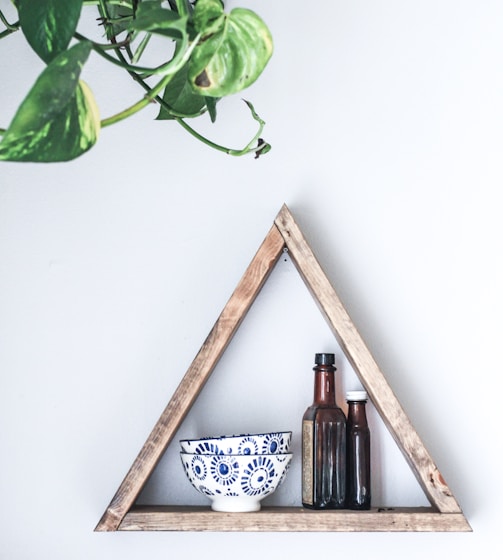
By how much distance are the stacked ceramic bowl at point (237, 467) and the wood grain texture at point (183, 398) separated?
41 millimetres

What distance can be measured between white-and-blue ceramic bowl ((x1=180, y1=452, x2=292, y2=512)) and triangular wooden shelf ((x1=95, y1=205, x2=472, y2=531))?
0.07 feet

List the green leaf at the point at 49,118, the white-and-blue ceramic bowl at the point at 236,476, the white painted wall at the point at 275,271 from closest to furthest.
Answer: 1. the green leaf at the point at 49,118
2. the white-and-blue ceramic bowl at the point at 236,476
3. the white painted wall at the point at 275,271

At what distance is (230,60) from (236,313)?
68 cm

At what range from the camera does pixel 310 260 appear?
116cm

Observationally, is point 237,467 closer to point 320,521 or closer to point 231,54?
point 320,521

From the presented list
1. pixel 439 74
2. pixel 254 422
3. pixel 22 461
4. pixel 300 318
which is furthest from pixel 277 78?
pixel 22 461

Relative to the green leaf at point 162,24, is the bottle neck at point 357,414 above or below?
below

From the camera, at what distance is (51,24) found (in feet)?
1.34

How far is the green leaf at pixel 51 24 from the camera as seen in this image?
40 cm

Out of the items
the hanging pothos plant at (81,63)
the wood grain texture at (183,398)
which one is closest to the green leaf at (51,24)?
the hanging pothos plant at (81,63)

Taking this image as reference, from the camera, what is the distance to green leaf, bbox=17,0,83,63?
1.32ft

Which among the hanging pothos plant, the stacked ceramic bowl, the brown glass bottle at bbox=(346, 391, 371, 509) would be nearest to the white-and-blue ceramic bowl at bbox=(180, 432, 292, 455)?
the stacked ceramic bowl

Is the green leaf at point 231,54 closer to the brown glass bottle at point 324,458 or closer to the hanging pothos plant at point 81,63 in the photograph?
the hanging pothos plant at point 81,63

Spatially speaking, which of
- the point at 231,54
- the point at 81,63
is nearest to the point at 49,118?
the point at 81,63
